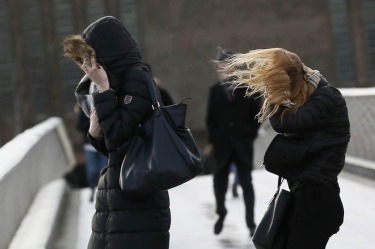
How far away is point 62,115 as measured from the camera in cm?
3400

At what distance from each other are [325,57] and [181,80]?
4840 millimetres

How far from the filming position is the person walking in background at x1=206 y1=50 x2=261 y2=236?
32.0 feet

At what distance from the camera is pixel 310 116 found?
5277mm

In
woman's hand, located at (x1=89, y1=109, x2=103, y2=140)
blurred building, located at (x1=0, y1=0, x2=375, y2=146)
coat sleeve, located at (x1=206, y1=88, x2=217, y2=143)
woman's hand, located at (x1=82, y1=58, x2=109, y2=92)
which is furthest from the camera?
blurred building, located at (x1=0, y1=0, x2=375, y2=146)

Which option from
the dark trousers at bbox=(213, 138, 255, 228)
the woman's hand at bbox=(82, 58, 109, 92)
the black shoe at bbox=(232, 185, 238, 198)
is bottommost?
the black shoe at bbox=(232, 185, 238, 198)

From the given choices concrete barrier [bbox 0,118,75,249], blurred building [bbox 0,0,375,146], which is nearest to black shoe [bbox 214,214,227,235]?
concrete barrier [bbox 0,118,75,249]

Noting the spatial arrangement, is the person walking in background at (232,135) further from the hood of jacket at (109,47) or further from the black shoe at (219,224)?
the hood of jacket at (109,47)

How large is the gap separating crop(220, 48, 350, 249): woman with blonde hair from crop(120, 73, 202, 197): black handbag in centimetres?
76

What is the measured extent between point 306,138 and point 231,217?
19.3 ft

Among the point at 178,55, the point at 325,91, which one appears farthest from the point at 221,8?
the point at 325,91

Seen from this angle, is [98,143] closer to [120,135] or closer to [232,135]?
[120,135]

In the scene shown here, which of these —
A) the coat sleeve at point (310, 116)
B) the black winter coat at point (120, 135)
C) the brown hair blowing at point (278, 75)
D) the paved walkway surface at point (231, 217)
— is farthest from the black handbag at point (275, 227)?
the paved walkway surface at point (231, 217)

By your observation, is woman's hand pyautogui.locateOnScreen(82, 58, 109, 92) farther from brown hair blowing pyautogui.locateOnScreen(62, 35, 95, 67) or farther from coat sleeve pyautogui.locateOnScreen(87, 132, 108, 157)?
coat sleeve pyautogui.locateOnScreen(87, 132, 108, 157)

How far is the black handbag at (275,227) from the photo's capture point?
17.5 ft
